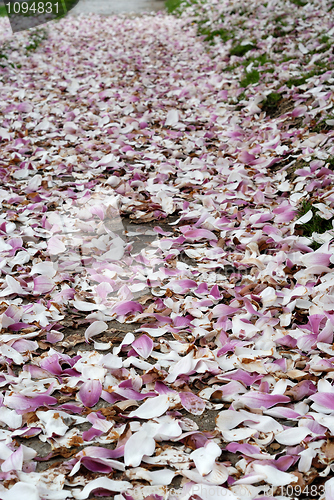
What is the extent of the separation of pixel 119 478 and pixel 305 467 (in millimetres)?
603

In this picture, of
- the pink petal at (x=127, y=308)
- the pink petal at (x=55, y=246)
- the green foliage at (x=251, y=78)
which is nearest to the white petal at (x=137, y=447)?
the pink petal at (x=127, y=308)

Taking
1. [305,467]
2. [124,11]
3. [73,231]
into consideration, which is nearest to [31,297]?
[73,231]

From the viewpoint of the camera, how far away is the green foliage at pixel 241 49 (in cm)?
658

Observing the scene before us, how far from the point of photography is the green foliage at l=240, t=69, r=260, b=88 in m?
5.39

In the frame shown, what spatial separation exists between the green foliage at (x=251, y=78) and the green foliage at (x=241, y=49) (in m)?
1.15

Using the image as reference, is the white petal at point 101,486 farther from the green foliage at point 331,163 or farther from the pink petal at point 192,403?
the green foliage at point 331,163

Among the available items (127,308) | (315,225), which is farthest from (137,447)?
(315,225)

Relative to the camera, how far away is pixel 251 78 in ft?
18.1

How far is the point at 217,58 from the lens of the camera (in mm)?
7000

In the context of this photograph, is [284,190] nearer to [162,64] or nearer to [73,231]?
[73,231]

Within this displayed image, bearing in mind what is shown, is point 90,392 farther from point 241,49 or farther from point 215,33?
A: point 215,33

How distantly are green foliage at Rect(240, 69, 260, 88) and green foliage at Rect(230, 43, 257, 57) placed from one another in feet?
3.76

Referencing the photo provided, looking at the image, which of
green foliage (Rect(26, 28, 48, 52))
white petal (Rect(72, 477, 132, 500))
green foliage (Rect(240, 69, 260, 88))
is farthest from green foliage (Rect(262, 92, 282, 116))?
green foliage (Rect(26, 28, 48, 52))

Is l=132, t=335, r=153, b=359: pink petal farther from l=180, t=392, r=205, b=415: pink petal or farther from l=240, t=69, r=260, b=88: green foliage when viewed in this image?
l=240, t=69, r=260, b=88: green foliage
